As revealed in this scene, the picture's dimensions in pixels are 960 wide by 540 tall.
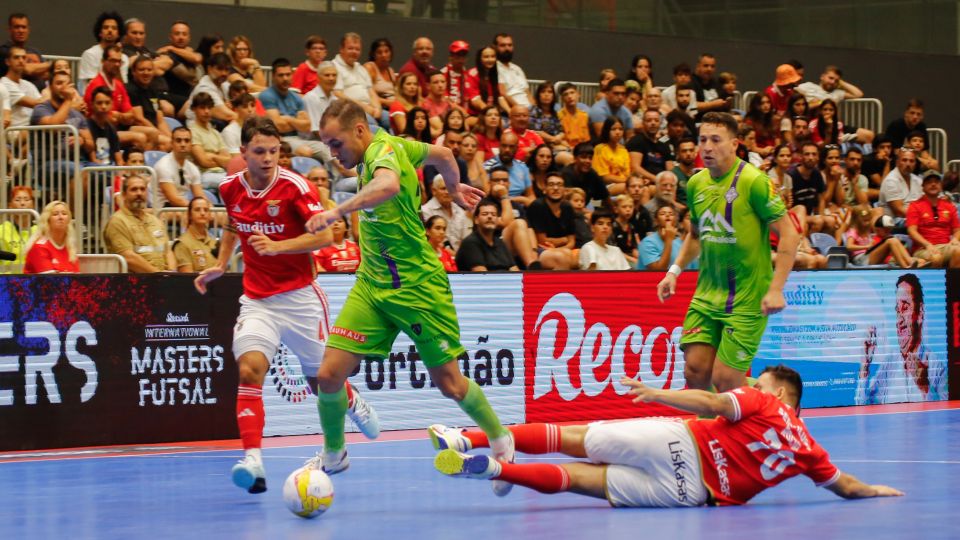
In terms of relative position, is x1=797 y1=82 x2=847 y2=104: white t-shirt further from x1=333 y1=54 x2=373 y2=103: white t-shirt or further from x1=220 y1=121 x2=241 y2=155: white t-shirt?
x1=220 y1=121 x2=241 y2=155: white t-shirt

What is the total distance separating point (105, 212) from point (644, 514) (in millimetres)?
8115

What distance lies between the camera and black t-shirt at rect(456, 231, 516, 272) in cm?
1413

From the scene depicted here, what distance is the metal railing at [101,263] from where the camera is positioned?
42.5 ft

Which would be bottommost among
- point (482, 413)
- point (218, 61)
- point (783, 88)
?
point (482, 413)

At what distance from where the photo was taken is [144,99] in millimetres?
15859

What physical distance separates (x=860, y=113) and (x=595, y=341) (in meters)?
11.6

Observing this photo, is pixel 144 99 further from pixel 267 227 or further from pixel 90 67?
pixel 267 227

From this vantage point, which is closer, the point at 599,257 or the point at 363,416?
the point at 363,416

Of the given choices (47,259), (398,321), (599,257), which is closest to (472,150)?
(599,257)

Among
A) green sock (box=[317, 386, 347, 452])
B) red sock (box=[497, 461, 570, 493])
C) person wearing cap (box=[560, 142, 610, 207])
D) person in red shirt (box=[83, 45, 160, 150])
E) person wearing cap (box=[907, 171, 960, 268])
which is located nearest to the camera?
red sock (box=[497, 461, 570, 493])

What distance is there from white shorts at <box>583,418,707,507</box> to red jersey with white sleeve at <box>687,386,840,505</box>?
0.07 meters

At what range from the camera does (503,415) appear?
13391 millimetres

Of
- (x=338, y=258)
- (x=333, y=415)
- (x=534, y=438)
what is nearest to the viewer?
(x=534, y=438)

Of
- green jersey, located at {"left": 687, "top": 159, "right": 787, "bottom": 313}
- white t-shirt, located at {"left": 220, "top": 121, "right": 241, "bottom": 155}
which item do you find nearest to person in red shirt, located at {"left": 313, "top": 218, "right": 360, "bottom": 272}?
white t-shirt, located at {"left": 220, "top": 121, "right": 241, "bottom": 155}
